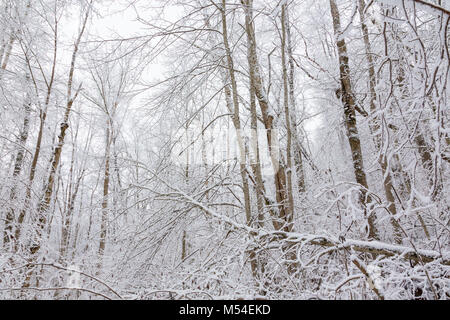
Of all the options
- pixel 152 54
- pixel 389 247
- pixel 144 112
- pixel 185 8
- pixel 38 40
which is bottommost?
pixel 389 247

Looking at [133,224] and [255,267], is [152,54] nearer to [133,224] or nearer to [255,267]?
[133,224]

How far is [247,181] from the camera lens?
137 inches

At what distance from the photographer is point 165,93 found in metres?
3.74

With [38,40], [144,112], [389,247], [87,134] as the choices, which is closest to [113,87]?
[38,40]

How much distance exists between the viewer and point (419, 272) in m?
1.79

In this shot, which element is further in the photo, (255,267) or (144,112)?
(144,112)

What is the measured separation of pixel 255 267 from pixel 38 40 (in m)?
7.12

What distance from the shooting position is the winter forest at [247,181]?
1.69m

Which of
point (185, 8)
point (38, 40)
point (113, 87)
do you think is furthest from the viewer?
point (113, 87)

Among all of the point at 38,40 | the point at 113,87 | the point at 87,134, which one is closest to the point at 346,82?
the point at 38,40

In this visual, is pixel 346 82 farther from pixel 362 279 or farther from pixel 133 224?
pixel 133 224

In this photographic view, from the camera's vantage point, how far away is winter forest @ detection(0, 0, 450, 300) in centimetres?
169
